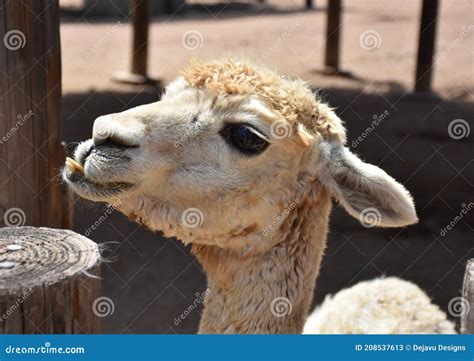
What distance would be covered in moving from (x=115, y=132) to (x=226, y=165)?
1.45ft

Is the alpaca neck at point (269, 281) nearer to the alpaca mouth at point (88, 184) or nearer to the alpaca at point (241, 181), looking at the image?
the alpaca at point (241, 181)

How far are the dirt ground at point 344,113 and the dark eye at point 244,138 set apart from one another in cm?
69

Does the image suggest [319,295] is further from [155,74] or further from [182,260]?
[155,74]

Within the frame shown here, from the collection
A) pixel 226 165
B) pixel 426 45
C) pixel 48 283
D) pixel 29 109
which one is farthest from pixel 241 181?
pixel 426 45

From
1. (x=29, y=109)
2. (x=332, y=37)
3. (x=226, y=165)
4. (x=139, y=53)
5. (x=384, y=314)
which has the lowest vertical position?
(x=139, y=53)

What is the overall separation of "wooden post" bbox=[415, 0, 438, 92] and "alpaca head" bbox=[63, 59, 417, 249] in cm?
884

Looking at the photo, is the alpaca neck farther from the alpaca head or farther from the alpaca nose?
the alpaca nose

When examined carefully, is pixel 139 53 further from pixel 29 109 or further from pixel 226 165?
pixel 226 165

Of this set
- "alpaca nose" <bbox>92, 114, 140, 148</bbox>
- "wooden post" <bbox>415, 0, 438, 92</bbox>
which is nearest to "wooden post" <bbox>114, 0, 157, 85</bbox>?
"wooden post" <bbox>415, 0, 438, 92</bbox>

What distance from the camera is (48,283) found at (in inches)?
102

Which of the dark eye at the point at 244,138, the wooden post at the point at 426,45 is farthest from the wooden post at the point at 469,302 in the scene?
the wooden post at the point at 426,45

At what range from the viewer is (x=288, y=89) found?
3.23m

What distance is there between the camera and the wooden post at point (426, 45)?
1152 cm

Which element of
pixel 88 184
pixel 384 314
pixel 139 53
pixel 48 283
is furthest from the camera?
pixel 139 53
